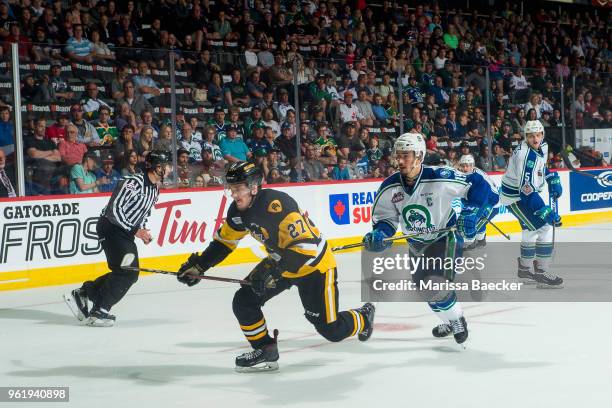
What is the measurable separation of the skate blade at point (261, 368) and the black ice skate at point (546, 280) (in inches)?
160

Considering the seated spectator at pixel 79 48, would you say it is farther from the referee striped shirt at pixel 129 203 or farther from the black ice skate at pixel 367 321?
the black ice skate at pixel 367 321

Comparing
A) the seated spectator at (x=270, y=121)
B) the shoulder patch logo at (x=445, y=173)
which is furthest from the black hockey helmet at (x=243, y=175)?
the seated spectator at (x=270, y=121)

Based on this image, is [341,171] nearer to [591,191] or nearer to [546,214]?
[546,214]

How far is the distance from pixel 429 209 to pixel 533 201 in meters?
3.26

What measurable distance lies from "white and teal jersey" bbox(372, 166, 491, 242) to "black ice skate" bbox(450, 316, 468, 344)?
56 centimetres

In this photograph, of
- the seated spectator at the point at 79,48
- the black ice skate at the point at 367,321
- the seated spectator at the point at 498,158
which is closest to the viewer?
the black ice skate at the point at 367,321

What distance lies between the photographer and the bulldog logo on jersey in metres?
6.20

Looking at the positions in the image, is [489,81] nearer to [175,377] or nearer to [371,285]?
[371,285]

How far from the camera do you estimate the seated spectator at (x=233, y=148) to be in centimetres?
1175

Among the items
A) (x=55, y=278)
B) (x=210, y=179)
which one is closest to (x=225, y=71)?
(x=210, y=179)

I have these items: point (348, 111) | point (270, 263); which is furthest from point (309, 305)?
point (348, 111)

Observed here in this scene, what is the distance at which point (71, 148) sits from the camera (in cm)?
1020

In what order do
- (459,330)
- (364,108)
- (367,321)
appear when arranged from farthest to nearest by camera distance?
(364,108) < (459,330) < (367,321)

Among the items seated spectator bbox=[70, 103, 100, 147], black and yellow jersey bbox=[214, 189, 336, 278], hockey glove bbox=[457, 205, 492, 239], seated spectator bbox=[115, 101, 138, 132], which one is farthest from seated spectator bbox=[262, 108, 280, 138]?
black and yellow jersey bbox=[214, 189, 336, 278]
